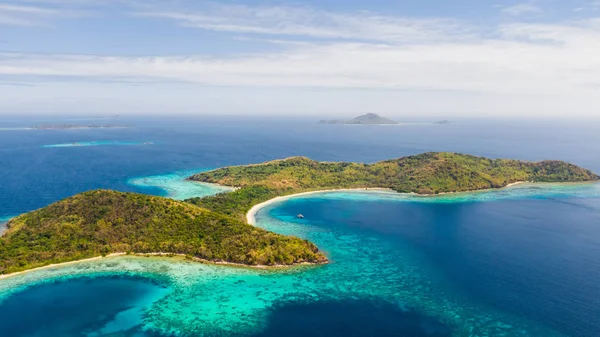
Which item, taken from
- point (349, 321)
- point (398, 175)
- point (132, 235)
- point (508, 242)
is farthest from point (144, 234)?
point (398, 175)

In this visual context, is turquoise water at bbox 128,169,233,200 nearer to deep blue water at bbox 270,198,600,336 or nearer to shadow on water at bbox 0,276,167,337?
deep blue water at bbox 270,198,600,336

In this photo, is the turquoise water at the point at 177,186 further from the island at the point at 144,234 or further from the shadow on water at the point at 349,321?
the shadow on water at the point at 349,321

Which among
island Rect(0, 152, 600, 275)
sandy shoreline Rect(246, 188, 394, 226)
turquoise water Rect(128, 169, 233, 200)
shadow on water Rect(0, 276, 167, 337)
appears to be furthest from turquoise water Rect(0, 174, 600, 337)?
turquoise water Rect(128, 169, 233, 200)

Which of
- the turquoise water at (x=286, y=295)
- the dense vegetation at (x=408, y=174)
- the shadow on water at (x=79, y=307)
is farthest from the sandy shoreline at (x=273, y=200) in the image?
the shadow on water at (x=79, y=307)

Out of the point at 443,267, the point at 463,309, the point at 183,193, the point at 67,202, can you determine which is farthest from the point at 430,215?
the point at 67,202

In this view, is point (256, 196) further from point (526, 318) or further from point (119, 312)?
point (526, 318)
